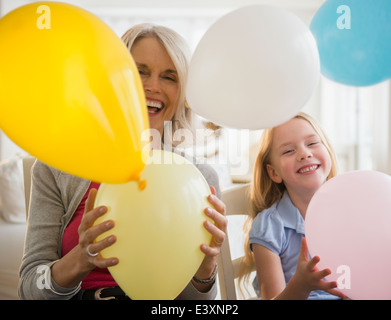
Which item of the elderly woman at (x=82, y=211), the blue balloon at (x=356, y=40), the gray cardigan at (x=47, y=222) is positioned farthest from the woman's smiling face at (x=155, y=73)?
the blue balloon at (x=356, y=40)

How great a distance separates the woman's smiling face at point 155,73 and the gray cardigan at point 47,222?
0.88 ft

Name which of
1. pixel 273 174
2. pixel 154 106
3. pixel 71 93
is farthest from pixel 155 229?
pixel 273 174

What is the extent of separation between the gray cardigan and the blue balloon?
1.92 ft

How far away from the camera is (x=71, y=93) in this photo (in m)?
0.58

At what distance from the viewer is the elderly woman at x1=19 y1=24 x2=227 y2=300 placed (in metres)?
0.88

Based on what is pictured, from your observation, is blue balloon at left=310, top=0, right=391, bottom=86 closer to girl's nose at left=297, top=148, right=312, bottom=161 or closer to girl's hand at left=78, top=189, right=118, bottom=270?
girl's nose at left=297, top=148, right=312, bottom=161

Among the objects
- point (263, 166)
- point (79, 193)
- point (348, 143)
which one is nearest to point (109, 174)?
point (79, 193)

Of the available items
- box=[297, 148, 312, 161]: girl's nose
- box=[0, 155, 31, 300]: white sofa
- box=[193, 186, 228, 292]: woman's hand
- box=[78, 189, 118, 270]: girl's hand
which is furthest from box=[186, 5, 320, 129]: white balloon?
box=[0, 155, 31, 300]: white sofa

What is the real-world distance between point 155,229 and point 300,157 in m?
0.61

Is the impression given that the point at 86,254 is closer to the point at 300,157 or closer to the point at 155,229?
the point at 155,229

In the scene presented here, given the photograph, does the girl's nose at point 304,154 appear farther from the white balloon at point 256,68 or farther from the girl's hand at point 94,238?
the girl's hand at point 94,238

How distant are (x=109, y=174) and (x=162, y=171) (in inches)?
4.4

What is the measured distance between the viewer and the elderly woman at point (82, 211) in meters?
0.88

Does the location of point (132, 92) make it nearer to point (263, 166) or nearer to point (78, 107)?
point (78, 107)
